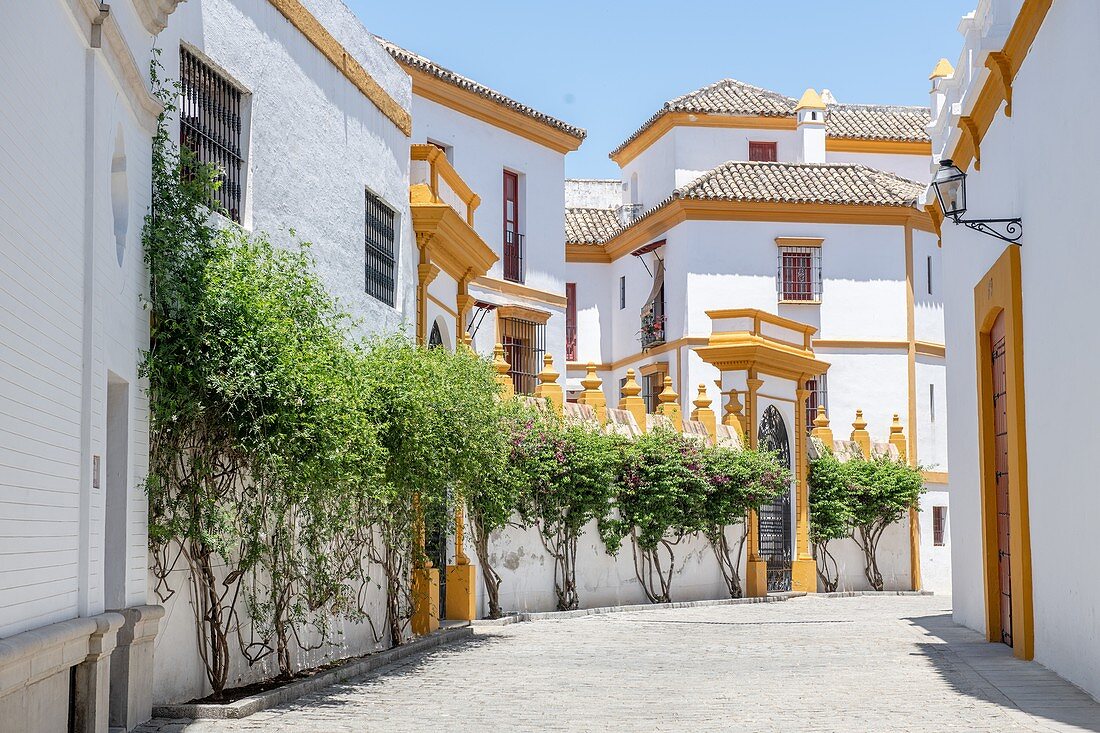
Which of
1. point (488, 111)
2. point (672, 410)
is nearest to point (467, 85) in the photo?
point (488, 111)

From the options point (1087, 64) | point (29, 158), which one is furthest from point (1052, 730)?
point (29, 158)

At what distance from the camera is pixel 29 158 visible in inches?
268

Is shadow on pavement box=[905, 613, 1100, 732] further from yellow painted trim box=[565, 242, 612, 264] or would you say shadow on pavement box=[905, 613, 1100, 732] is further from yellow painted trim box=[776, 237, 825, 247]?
yellow painted trim box=[565, 242, 612, 264]

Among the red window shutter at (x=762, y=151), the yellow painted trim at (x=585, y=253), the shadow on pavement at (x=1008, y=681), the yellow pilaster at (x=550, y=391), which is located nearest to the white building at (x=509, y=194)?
the yellow pilaster at (x=550, y=391)

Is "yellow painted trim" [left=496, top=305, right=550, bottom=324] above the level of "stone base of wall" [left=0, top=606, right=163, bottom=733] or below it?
above

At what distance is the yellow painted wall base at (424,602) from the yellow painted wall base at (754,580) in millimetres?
9821

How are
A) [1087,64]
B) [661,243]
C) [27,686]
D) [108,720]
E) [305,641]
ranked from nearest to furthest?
[27,686]
[108,720]
[1087,64]
[305,641]
[661,243]

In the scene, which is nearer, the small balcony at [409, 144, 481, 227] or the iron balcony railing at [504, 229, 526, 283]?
the small balcony at [409, 144, 481, 227]

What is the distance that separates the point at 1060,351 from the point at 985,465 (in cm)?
440

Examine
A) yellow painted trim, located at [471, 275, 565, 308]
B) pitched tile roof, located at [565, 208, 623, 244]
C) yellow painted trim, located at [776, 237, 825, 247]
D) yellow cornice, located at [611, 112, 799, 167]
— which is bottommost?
yellow painted trim, located at [471, 275, 565, 308]

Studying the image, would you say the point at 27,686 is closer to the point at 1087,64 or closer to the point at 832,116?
the point at 1087,64

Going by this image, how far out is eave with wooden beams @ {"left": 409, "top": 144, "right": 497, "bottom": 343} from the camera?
17.0 m

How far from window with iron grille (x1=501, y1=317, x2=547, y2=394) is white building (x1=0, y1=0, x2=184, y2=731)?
20.5 meters

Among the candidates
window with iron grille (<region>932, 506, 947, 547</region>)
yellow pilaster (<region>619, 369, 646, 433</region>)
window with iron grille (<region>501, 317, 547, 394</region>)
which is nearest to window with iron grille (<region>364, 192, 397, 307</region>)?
yellow pilaster (<region>619, 369, 646, 433</region>)
